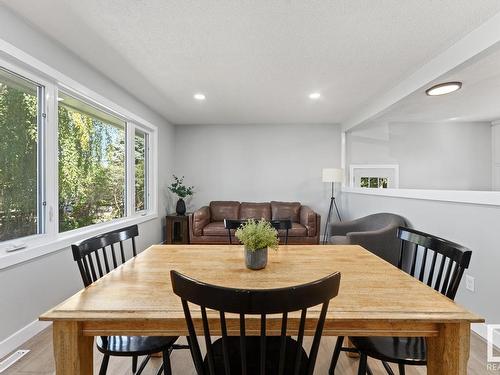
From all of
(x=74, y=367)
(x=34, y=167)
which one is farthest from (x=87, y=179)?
(x=74, y=367)

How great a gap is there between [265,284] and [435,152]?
18.9 feet

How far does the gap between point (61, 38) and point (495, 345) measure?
4109 millimetres

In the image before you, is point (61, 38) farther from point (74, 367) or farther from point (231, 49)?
point (74, 367)

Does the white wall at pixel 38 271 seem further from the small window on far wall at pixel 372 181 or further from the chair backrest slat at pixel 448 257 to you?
the small window on far wall at pixel 372 181

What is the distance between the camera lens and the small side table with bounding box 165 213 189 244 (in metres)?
4.86

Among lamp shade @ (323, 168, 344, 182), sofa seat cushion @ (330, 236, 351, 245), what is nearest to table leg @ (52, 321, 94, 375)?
sofa seat cushion @ (330, 236, 351, 245)

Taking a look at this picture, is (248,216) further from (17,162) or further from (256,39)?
(17,162)

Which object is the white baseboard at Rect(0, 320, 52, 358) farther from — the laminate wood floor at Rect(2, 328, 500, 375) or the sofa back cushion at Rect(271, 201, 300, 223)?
the sofa back cushion at Rect(271, 201, 300, 223)

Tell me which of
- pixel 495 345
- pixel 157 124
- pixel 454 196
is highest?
pixel 157 124

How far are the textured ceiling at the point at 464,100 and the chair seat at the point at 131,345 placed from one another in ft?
9.46

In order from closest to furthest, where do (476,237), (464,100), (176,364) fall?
(176,364) < (476,237) < (464,100)

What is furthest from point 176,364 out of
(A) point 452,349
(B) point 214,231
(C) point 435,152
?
(C) point 435,152

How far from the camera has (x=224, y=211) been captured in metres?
5.11

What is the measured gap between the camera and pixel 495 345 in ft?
6.53
